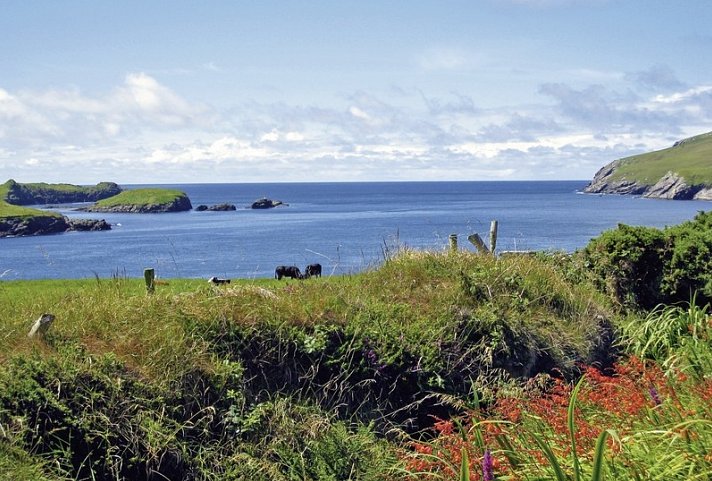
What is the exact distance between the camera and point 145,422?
27.1 feet

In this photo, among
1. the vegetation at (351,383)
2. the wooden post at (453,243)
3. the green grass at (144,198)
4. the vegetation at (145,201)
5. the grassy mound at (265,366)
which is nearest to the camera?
the vegetation at (351,383)

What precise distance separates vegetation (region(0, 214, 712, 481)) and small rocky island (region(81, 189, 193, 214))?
16099 cm

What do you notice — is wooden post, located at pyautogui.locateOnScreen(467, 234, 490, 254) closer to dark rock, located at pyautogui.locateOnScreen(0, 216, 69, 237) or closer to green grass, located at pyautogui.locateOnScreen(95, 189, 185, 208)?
dark rock, located at pyautogui.locateOnScreen(0, 216, 69, 237)

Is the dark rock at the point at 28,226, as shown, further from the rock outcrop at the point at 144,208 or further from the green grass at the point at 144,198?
the green grass at the point at 144,198

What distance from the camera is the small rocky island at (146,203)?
16838 cm

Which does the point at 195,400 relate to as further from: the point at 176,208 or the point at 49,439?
the point at 176,208

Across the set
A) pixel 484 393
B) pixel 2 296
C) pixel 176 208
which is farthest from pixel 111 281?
pixel 176 208

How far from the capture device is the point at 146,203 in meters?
168

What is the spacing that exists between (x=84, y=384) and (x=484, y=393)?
4.80 m

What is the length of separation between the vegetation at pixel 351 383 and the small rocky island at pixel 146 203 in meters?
161

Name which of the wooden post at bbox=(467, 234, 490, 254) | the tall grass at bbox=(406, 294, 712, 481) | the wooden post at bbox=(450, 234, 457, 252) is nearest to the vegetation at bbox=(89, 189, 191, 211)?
the wooden post at bbox=(467, 234, 490, 254)

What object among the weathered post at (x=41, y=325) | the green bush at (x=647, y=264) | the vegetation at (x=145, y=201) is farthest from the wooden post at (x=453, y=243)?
the vegetation at (x=145, y=201)

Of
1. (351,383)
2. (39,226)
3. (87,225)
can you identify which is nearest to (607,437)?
(351,383)

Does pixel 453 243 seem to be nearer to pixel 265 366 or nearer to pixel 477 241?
pixel 477 241
